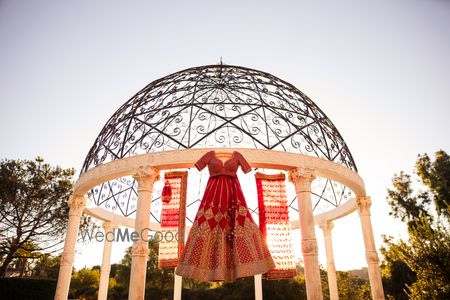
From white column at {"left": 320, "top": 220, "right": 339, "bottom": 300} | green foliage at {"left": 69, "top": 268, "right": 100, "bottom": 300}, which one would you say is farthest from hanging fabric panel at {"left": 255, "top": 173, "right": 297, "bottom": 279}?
green foliage at {"left": 69, "top": 268, "right": 100, "bottom": 300}

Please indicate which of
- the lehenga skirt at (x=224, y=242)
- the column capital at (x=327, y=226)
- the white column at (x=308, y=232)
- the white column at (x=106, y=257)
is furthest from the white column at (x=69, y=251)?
the column capital at (x=327, y=226)

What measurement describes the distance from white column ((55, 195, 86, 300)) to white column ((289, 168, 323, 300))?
27.9 feet

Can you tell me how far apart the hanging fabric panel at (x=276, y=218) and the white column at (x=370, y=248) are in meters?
Answer: 3.74

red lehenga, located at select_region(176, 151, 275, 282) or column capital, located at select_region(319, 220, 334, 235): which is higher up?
column capital, located at select_region(319, 220, 334, 235)

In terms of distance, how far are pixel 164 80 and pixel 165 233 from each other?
20.8 ft

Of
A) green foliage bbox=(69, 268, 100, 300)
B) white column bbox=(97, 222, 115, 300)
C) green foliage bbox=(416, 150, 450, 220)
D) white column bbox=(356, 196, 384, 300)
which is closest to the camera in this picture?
white column bbox=(356, 196, 384, 300)

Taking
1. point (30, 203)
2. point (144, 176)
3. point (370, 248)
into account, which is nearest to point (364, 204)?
point (370, 248)

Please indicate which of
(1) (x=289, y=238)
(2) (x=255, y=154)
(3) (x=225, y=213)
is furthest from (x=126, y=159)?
(1) (x=289, y=238)

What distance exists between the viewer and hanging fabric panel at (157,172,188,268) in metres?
10.5

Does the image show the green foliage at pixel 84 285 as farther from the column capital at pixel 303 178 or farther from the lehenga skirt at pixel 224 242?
the lehenga skirt at pixel 224 242

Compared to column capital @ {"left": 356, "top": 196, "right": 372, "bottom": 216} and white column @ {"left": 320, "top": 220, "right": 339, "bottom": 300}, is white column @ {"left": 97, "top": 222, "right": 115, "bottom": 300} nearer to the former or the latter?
white column @ {"left": 320, "top": 220, "right": 339, "bottom": 300}

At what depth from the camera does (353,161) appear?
12945 millimetres

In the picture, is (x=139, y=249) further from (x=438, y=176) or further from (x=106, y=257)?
(x=438, y=176)

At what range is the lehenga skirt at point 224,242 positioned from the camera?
6.48 metres
